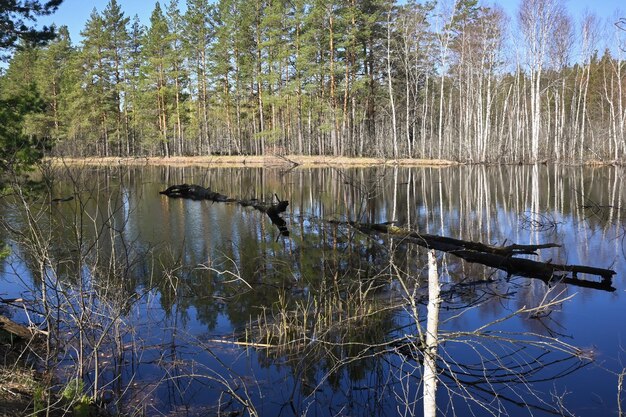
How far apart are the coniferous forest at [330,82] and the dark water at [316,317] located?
23230 mm

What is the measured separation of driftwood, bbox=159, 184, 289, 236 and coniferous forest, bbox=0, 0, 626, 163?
601 inches

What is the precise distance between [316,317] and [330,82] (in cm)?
3684

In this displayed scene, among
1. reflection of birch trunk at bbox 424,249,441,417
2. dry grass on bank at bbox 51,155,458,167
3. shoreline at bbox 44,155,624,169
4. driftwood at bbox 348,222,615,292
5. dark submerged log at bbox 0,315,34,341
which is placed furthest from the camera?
dry grass on bank at bbox 51,155,458,167

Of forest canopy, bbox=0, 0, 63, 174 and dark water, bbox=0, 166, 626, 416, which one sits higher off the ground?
forest canopy, bbox=0, 0, 63, 174

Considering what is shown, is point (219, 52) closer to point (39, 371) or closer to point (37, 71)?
point (37, 71)

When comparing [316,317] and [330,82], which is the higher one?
[330,82]

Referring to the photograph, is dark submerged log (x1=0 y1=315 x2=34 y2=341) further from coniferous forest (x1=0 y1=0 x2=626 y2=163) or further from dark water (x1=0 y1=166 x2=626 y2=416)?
coniferous forest (x1=0 y1=0 x2=626 y2=163)

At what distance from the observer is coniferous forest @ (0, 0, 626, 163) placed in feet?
118

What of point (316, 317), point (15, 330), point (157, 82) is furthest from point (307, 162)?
point (15, 330)

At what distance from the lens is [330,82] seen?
41.2 meters

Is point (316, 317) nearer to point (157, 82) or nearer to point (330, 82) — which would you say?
point (330, 82)

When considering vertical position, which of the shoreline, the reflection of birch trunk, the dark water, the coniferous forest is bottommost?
the dark water

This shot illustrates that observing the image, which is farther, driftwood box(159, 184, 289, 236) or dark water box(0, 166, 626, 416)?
driftwood box(159, 184, 289, 236)

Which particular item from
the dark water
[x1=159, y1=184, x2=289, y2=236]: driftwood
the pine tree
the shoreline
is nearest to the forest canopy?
the dark water
